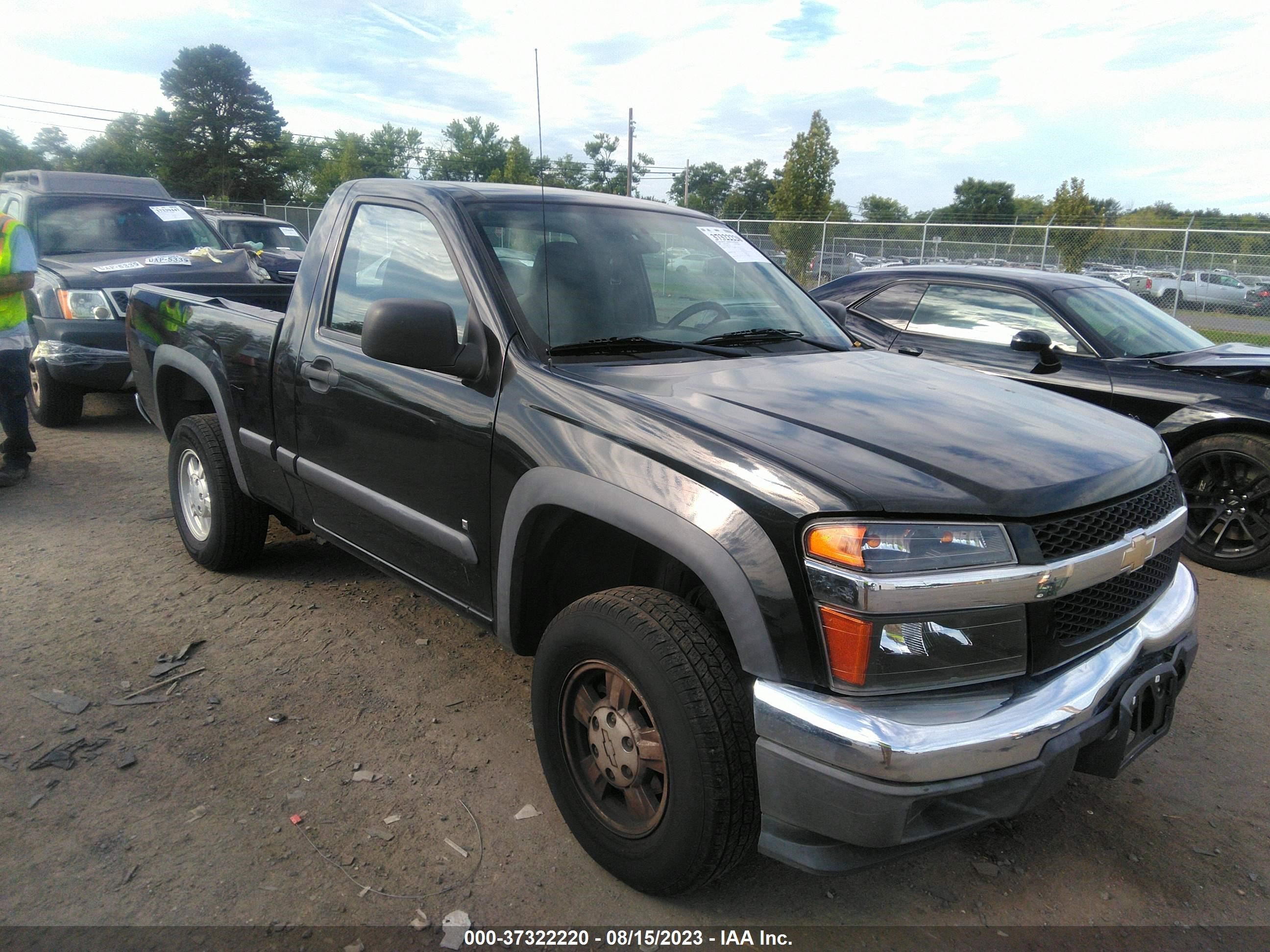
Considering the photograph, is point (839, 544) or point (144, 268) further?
point (144, 268)

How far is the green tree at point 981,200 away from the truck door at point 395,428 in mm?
66473

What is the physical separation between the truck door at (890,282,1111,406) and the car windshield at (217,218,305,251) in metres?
13.2

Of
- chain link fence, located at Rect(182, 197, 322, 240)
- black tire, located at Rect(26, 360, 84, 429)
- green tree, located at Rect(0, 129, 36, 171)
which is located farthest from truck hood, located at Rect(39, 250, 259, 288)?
green tree, located at Rect(0, 129, 36, 171)

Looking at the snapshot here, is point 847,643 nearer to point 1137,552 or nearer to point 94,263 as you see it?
point 1137,552

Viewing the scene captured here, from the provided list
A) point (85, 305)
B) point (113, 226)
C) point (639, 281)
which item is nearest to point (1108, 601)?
point (639, 281)

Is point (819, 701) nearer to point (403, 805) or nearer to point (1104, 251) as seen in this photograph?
point (403, 805)

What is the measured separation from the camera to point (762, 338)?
3.23 metres

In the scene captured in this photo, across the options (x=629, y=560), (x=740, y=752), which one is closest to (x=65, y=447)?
(x=629, y=560)

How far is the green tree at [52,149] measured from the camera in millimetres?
84738

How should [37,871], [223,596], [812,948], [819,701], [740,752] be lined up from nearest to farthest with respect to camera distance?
[819,701], [740,752], [812,948], [37,871], [223,596]

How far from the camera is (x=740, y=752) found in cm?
203

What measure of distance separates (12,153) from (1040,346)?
100 metres

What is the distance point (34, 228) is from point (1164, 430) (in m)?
9.23

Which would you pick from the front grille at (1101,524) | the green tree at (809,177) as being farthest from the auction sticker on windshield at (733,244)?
the green tree at (809,177)
